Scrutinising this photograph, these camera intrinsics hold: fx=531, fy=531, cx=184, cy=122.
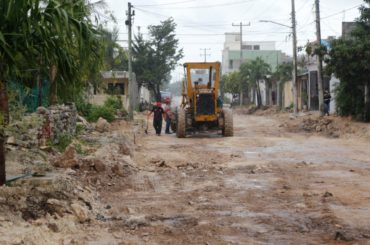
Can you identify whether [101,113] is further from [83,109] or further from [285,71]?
[285,71]

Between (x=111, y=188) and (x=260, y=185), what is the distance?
Answer: 2.84m

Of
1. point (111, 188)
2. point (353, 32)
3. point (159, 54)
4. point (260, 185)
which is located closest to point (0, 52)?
point (111, 188)

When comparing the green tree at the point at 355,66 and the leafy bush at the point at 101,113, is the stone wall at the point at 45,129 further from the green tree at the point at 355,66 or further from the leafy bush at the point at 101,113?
the green tree at the point at 355,66

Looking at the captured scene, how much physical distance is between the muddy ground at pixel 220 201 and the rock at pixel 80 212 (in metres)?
0.14

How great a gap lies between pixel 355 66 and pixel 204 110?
6.83 m

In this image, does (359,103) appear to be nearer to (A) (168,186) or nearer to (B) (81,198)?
(A) (168,186)

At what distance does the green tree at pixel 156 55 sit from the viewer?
51.8 meters

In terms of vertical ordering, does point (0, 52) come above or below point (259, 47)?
below

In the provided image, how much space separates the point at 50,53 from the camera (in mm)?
7301

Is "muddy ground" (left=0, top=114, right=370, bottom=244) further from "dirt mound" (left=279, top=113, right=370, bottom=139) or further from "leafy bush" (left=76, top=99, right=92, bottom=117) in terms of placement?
"leafy bush" (left=76, top=99, right=92, bottom=117)

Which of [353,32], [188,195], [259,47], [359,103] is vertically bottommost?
[188,195]

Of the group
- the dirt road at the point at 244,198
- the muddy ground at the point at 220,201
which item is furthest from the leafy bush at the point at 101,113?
the dirt road at the point at 244,198

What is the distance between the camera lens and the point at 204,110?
21.4m

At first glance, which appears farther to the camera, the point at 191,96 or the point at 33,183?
the point at 191,96
